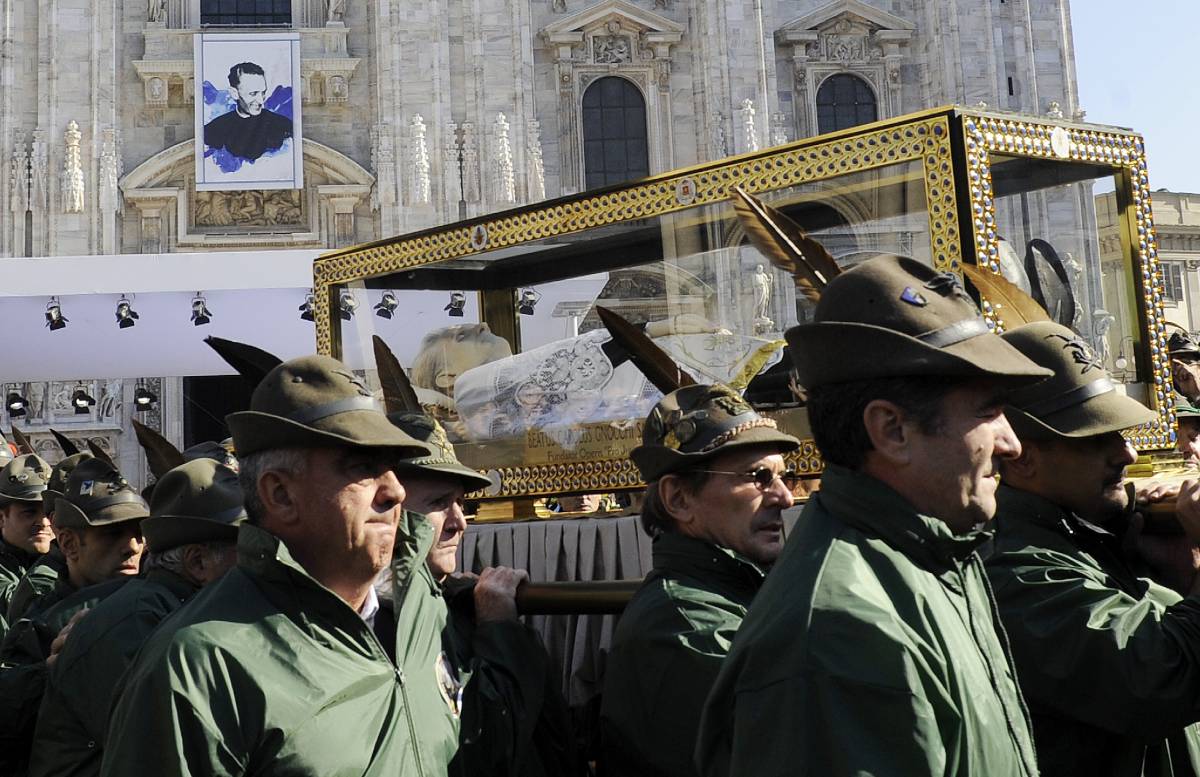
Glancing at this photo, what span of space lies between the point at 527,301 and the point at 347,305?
1182 mm

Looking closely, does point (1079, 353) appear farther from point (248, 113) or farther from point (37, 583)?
point (248, 113)

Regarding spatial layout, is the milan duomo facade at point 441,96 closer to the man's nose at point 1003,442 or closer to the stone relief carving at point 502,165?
the stone relief carving at point 502,165

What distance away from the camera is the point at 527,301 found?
6.82 metres

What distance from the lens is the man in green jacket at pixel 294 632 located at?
8.32 ft

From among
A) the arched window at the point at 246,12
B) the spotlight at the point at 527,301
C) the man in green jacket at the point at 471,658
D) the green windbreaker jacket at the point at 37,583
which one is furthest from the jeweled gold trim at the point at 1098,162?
the arched window at the point at 246,12

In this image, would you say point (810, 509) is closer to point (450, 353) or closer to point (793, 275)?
point (793, 275)

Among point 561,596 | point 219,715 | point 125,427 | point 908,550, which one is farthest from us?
point 125,427

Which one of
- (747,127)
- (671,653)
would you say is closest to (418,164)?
(747,127)

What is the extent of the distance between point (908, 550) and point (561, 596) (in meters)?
1.42

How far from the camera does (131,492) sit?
513cm

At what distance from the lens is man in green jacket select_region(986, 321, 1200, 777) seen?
273 centimetres

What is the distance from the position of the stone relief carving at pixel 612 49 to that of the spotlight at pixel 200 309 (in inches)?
495

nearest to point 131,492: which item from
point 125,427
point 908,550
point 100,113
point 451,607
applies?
point 451,607

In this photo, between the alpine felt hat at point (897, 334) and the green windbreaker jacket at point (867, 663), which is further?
the alpine felt hat at point (897, 334)
